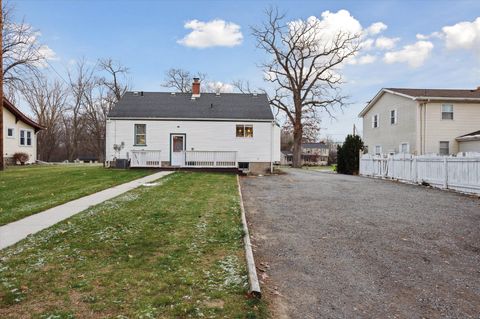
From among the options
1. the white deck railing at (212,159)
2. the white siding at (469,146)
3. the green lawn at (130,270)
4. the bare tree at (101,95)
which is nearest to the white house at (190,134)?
the white deck railing at (212,159)

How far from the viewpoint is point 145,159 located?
2114 cm

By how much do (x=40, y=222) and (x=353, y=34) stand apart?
39910 millimetres

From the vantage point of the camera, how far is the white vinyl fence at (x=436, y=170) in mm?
12328

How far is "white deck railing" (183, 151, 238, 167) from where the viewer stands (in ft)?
69.8

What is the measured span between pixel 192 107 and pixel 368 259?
1981 centimetres

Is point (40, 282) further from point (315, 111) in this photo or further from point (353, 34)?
point (353, 34)

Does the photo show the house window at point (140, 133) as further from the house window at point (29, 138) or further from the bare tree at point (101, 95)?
the bare tree at point (101, 95)

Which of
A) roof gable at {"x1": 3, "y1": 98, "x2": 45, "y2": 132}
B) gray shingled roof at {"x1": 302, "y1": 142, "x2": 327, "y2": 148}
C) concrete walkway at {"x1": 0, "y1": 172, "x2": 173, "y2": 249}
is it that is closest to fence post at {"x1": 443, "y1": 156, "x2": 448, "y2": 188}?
concrete walkway at {"x1": 0, "y1": 172, "x2": 173, "y2": 249}

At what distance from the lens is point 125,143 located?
72.6 feet

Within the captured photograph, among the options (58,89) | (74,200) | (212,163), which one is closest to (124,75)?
(58,89)

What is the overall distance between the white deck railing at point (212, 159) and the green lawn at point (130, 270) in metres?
13.8

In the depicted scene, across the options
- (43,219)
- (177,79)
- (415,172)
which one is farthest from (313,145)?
(43,219)

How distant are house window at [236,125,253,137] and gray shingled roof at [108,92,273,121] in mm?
591

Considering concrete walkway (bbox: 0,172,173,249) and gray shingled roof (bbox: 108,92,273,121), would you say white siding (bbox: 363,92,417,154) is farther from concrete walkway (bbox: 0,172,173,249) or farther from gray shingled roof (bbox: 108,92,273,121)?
concrete walkway (bbox: 0,172,173,249)
